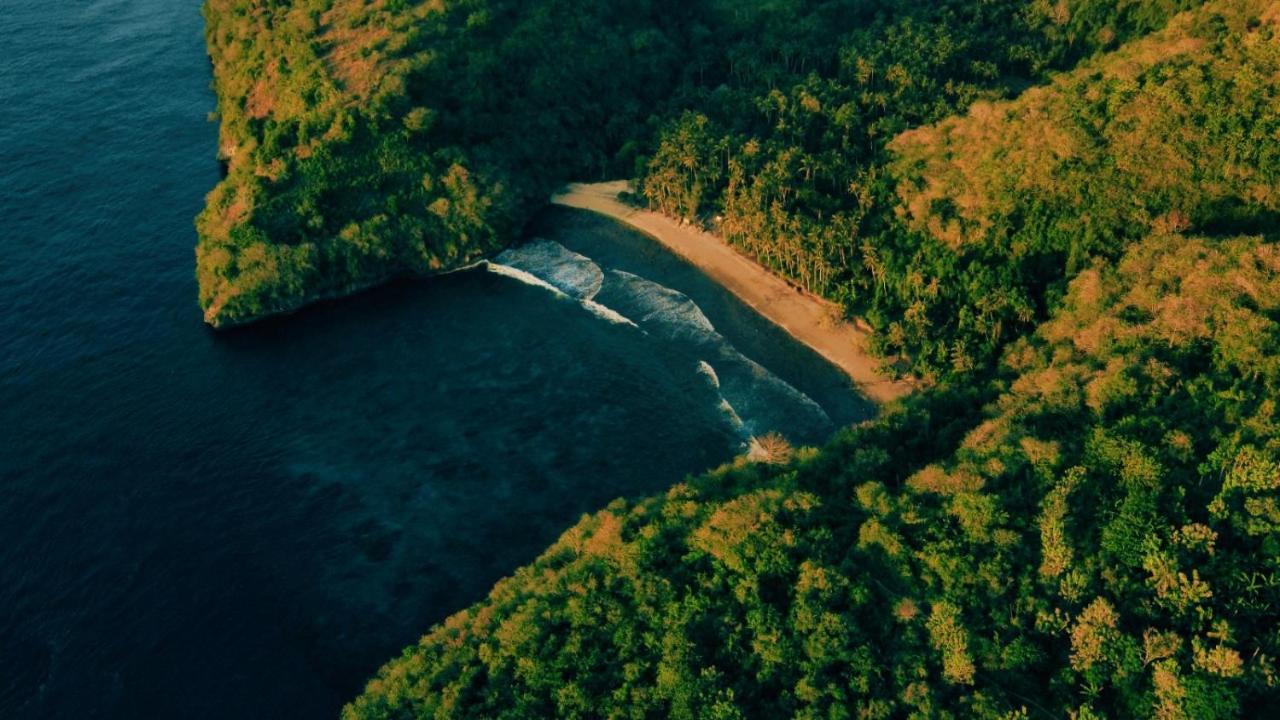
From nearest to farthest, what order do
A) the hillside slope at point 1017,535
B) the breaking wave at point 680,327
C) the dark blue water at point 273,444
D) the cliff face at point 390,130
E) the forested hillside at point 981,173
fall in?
the hillside slope at point 1017,535
the dark blue water at point 273,444
the forested hillside at point 981,173
the breaking wave at point 680,327
the cliff face at point 390,130

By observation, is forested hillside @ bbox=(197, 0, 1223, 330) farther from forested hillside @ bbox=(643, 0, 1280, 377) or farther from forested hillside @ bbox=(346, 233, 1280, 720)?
forested hillside @ bbox=(346, 233, 1280, 720)

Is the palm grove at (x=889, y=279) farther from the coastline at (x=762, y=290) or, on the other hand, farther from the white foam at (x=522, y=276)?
the white foam at (x=522, y=276)

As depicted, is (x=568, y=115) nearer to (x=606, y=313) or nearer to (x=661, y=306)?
(x=606, y=313)

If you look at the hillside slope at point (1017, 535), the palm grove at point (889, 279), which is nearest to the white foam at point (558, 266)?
the palm grove at point (889, 279)

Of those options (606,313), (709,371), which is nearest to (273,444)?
(606,313)

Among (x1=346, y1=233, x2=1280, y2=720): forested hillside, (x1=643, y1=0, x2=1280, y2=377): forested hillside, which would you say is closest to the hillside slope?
(x1=346, y1=233, x2=1280, y2=720): forested hillside

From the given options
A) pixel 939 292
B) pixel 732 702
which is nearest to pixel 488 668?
pixel 732 702
